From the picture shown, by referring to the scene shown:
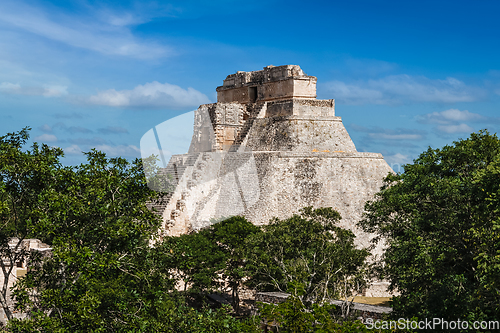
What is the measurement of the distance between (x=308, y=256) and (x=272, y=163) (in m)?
6.76

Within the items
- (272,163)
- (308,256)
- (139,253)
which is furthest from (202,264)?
(139,253)

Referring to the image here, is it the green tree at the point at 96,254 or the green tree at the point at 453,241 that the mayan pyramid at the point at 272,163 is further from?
the green tree at the point at 96,254

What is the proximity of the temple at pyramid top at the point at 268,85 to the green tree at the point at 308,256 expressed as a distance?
905 centimetres

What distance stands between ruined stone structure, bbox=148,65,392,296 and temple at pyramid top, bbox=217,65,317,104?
5cm

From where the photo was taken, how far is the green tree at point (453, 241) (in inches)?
429

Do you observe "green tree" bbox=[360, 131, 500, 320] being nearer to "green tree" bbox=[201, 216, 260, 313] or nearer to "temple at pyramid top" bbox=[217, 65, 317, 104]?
"green tree" bbox=[201, 216, 260, 313]

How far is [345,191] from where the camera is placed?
23672mm

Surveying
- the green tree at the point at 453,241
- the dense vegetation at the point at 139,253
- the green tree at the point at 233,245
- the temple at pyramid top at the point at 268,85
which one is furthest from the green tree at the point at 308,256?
the temple at pyramid top at the point at 268,85

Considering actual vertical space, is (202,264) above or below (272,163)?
below

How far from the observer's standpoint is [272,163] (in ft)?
78.9

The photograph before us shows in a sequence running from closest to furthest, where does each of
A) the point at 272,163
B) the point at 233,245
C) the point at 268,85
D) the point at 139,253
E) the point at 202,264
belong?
the point at 139,253 < the point at 202,264 < the point at 233,245 < the point at 272,163 < the point at 268,85

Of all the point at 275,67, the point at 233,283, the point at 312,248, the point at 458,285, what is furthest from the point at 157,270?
the point at 275,67

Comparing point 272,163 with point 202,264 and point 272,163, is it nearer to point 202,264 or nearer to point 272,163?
point 272,163

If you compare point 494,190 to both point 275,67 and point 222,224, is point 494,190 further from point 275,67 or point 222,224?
point 275,67
